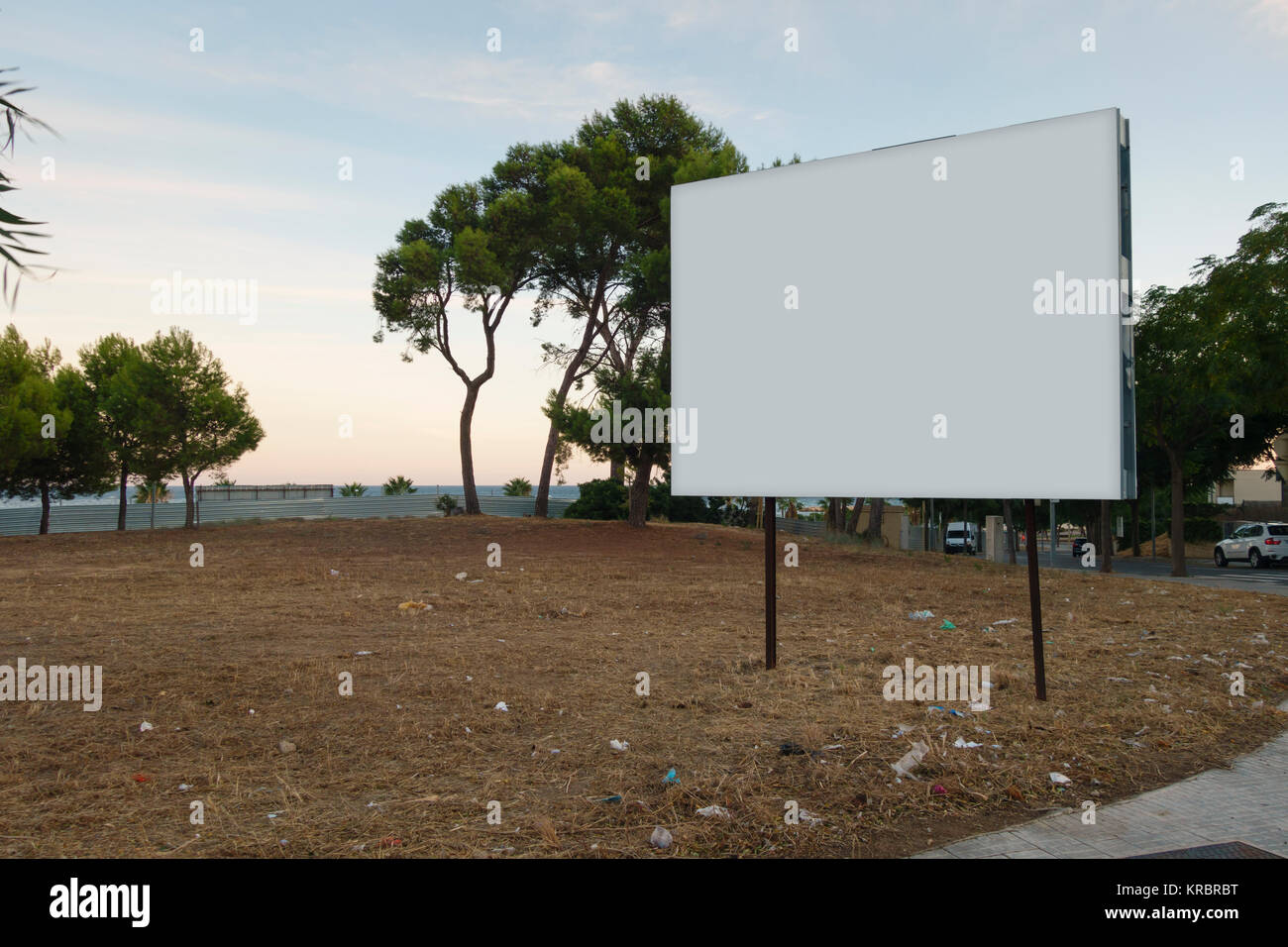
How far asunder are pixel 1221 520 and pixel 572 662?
48.4 metres

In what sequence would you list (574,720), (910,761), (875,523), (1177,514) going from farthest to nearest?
(875,523) → (1177,514) → (574,720) → (910,761)

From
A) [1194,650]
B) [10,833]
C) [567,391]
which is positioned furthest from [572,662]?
[567,391]

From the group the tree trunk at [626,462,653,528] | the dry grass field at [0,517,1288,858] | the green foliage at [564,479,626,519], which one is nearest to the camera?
the dry grass field at [0,517,1288,858]

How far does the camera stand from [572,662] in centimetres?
856

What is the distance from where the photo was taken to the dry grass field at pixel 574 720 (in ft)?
14.6

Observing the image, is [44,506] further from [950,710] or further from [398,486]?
[950,710]

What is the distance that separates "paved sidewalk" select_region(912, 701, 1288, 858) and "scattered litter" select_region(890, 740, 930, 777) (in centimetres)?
86

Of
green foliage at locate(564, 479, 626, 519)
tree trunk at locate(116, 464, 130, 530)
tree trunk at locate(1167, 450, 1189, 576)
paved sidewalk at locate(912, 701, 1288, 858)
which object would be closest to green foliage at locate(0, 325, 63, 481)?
tree trunk at locate(116, 464, 130, 530)

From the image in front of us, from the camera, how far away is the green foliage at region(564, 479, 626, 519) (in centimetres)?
3419

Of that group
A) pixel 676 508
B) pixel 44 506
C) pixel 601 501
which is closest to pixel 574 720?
pixel 601 501

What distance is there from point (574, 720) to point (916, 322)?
429 centimetres

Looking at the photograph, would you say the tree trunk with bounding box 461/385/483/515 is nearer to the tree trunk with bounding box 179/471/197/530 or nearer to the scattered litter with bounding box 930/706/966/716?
the tree trunk with bounding box 179/471/197/530

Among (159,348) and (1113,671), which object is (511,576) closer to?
(1113,671)

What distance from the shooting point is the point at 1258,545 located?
31.8 meters
